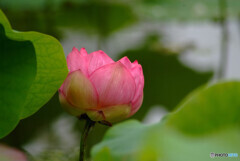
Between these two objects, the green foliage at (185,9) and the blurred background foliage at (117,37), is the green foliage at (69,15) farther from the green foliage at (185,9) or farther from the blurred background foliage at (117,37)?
the green foliage at (185,9)

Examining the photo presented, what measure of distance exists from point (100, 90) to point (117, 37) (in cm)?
209

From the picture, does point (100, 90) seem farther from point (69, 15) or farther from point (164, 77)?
point (69, 15)

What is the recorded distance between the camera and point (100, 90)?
0.42 meters

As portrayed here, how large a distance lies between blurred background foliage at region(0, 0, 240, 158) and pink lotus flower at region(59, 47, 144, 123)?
590 millimetres

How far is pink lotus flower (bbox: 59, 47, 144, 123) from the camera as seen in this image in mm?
414

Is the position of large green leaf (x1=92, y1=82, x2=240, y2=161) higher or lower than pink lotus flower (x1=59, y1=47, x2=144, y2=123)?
higher

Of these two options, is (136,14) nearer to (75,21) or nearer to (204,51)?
(75,21)

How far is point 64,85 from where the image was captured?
435 millimetres

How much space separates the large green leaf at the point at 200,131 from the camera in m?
0.22

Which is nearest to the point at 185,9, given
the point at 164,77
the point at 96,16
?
the point at 96,16

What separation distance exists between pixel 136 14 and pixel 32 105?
2.97 metres

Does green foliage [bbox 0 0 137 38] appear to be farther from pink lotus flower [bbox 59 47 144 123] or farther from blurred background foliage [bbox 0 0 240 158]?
pink lotus flower [bbox 59 47 144 123]

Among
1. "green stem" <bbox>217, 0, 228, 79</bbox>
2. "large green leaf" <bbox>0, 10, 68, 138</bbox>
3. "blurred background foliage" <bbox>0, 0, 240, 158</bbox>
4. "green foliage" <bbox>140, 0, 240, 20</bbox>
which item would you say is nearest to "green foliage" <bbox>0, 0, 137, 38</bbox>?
"blurred background foliage" <bbox>0, 0, 240, 158</bbox>

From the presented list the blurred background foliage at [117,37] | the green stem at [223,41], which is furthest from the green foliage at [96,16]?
the green stem at [223,41]
